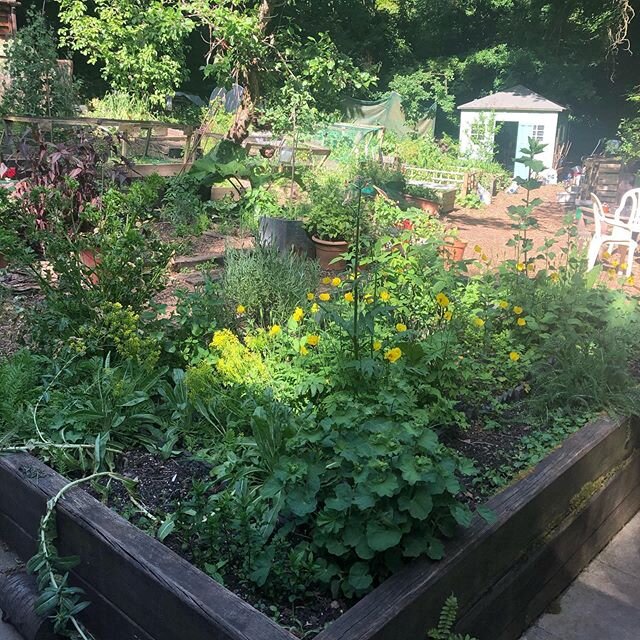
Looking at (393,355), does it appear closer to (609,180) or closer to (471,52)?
(609,180)

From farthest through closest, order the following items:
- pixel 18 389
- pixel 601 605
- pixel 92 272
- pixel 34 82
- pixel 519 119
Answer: pixel 519 119 < pixel 34 82 < pixel 92 272 < pixel 18 389 < pixel 601 605

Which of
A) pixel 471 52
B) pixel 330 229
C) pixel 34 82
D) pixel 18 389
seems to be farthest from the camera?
pixel 471 52

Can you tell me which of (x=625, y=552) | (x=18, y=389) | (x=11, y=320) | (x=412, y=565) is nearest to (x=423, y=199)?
(x=11, y=320)

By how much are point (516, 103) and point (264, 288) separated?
18.3m

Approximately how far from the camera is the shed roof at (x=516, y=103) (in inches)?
776

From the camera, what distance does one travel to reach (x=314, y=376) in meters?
2.76

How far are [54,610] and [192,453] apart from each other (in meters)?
0.75

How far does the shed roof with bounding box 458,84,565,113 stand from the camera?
1972 cm

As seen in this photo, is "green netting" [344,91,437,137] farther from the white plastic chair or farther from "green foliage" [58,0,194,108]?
the white plastic chair

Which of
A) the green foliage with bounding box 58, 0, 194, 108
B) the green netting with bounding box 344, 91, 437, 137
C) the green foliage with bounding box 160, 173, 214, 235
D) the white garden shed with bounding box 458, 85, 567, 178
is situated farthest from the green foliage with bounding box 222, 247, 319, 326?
the green netting with bounding box 344, 91, 437, 137

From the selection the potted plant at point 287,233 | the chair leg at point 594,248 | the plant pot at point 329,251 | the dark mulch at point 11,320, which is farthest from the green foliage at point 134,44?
the dark mulch at point 11,320

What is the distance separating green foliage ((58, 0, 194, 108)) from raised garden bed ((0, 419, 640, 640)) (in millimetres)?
9471

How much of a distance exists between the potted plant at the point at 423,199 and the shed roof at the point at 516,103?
979 centimetres

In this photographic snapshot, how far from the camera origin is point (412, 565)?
1866 mm
